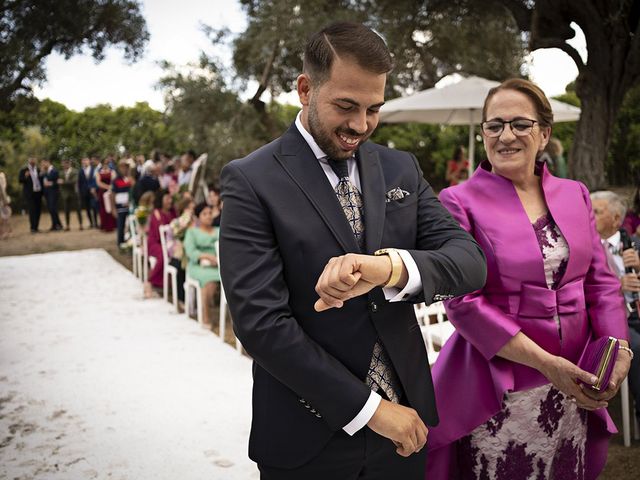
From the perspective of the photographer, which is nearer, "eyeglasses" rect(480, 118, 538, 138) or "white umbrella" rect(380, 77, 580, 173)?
"eyeglasses" rect(480, 118, 538, 138)

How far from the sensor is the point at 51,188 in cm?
1369

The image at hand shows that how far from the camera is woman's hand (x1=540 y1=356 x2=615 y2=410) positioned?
188cm

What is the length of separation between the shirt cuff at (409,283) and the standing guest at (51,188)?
12400 mm

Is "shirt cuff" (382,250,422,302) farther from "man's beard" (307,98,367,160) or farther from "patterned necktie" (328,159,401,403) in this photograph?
"man's beard" (307,98,367,160)

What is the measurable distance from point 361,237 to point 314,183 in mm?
178

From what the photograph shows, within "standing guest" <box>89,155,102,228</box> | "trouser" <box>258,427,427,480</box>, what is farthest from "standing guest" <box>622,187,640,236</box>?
"standing guest" <box>89,155,102,228</box>

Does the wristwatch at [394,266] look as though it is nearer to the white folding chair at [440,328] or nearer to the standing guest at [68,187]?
the white folding chair at [440,328]

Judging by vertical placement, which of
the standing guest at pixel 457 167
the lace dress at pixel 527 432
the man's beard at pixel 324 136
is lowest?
the lace dress at pixel 527 432

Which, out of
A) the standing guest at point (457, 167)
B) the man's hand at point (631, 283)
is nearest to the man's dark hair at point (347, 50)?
the man's hand at point (631, 283)

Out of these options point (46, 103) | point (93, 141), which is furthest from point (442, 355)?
point (93, 141)

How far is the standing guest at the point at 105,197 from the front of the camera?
48.1 ft

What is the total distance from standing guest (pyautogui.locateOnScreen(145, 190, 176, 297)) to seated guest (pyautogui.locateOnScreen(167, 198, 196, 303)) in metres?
0.37

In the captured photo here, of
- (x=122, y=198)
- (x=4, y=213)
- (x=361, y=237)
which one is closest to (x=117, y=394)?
(x=361, y=237)

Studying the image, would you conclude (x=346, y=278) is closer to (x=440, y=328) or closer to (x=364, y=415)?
(x=364, y=415)
